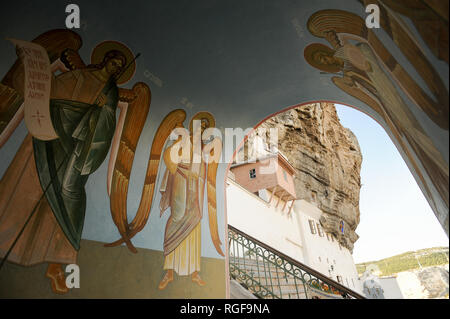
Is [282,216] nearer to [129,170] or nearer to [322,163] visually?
[322,163]

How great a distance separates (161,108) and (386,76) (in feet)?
11.6

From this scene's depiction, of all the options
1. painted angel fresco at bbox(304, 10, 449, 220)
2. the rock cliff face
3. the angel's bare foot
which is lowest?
the angel's bare foot

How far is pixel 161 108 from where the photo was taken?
5129mm

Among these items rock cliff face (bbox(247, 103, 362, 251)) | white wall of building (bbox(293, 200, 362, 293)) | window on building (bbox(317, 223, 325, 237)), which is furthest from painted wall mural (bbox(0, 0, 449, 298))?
Answer: window on building (bbox(317, 223, 325, 237))

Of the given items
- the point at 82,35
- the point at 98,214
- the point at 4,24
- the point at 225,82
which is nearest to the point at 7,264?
the point at 98,214

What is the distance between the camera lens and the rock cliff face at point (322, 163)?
20297 mm

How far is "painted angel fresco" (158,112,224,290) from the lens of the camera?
16.7 feet

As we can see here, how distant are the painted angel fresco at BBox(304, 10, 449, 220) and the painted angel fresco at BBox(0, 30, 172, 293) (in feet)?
9.67

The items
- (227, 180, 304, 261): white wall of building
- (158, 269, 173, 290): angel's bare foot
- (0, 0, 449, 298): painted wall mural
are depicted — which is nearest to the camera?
(0, 0, 449, 298): painted wall mural

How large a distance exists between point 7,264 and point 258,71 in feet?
14.9

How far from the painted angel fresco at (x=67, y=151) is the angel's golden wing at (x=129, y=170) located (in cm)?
2

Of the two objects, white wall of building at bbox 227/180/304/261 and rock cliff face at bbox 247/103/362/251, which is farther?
rock cliff face at bbox 247/103/362/251

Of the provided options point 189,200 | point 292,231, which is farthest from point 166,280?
point 292,231

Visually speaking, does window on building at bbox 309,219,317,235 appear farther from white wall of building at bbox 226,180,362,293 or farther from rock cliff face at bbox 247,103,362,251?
rock cliff face at bbox 247,103,362,251
